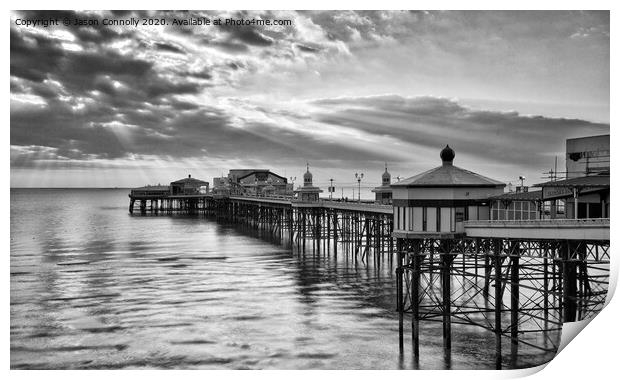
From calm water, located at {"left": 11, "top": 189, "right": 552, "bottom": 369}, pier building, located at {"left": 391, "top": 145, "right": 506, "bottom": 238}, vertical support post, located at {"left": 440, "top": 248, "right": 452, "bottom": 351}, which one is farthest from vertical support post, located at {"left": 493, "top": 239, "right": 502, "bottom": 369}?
vertical support post, located at {"left": 440, "top": 248, "right": 452, "bottom": 351}

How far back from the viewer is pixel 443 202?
23.2m

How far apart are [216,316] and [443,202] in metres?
11.9

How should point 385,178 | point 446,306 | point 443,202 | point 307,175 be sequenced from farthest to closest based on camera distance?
1. point 307,175
2. point 385,178
3. point 443,202
4. point 446,306

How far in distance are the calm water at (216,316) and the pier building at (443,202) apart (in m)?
4.39

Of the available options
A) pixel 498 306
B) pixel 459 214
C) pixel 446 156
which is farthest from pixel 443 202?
pixel 498 306

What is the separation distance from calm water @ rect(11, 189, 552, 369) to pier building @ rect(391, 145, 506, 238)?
173 inches

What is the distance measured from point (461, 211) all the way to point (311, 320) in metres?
8.68

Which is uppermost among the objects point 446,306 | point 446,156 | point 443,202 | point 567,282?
point 446,156

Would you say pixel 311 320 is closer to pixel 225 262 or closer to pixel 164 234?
pixel 225 262

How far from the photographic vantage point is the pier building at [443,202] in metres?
23.1

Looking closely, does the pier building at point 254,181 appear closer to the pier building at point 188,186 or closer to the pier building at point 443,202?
the pier building at point 188,186

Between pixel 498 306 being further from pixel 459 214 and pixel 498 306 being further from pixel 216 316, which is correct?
pixel 216 316

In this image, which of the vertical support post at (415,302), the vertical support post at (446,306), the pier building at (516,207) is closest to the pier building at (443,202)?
the pier building at (516,207)

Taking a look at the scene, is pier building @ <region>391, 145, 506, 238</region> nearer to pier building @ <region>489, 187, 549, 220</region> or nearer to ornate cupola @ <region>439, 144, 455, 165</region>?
pier building @ <region>489, 187, 549, 220</region>
